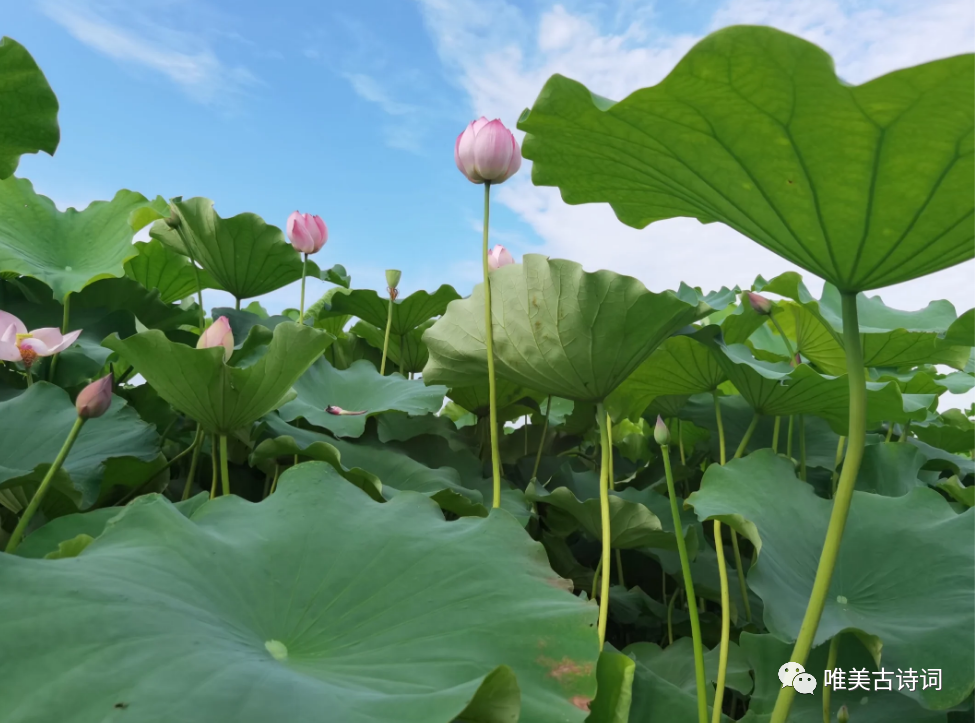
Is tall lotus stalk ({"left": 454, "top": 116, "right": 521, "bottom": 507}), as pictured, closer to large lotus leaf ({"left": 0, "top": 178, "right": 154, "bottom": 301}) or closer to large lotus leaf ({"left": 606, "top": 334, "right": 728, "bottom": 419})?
large lotus leaf ({"left": 606, "top": 334, "right": 728, "bottom": 419})

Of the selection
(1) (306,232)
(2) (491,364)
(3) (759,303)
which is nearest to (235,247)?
(1) (306,232)

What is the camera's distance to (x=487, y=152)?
93 centimetres

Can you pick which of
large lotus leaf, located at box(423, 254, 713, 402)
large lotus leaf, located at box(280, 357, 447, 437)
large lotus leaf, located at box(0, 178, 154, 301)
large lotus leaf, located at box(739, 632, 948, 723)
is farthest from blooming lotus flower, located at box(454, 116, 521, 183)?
large lotus leaf, located at box(0, 178, 154, 301)

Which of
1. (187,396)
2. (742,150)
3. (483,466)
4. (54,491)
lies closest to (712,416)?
(483,466)

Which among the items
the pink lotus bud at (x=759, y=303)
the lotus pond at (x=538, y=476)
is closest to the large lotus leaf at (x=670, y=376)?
the lotus pond at (x=538, y=476)

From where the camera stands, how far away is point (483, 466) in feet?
4.05

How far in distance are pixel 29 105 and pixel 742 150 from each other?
3.00 feet

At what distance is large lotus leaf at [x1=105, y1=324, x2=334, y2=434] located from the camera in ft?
2.48

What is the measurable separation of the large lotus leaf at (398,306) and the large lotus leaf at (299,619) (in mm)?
811

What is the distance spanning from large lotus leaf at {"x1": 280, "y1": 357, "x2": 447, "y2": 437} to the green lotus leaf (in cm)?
45

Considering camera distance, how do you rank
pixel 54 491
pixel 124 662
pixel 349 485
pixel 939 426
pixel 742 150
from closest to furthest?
pixel 124 662 < pixel 742 150 < pixel 349 485 < pixel 54 491 < pixel 939 426

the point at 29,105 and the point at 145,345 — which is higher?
the point at 29,105

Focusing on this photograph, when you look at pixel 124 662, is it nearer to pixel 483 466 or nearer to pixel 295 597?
pixel 295 597

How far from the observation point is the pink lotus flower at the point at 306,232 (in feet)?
4.43
